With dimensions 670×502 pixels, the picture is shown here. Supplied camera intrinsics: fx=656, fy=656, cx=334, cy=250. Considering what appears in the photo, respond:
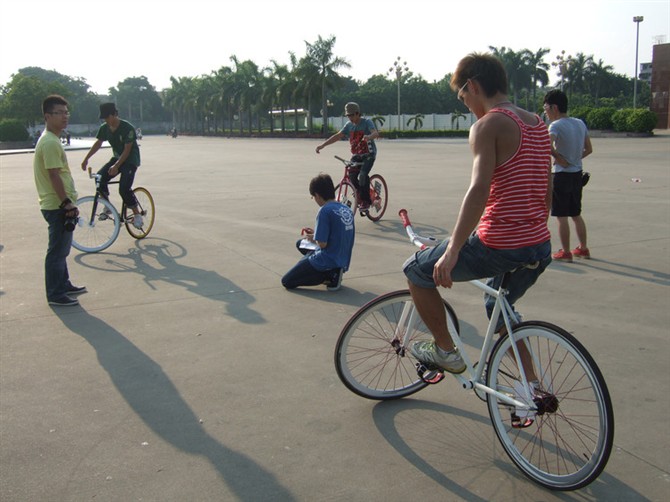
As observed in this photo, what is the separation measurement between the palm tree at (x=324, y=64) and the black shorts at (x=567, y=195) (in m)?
66.6

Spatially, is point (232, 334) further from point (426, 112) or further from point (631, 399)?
point (426, 112)

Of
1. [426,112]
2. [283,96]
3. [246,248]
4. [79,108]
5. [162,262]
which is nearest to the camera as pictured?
[162,262]

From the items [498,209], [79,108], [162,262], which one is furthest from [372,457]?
[79,108]

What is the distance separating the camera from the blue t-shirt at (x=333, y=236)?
655 cm

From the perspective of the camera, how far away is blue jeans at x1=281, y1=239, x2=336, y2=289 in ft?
21.9

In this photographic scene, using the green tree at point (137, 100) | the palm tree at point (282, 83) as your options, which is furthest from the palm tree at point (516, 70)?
the green tree at point (137, 100)

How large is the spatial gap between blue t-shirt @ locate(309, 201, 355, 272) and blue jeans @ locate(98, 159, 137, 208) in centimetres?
379

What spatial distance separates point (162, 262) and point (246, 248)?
118cm

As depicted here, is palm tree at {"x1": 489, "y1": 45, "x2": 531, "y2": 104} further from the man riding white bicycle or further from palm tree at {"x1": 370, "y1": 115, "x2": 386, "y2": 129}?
the man riding white bicycle

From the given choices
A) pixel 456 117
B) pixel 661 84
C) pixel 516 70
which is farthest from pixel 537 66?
pixel 661 84

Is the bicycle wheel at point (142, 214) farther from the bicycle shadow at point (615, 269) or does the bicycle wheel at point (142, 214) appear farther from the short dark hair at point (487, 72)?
the short dark hair at point (487, 72)

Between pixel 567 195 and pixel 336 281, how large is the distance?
299cm

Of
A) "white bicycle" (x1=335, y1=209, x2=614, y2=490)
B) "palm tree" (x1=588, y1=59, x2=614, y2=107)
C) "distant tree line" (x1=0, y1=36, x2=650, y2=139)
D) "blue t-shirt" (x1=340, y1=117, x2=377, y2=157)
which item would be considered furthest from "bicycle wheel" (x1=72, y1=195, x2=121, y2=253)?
"palm tree" (x1=588, y1=59, x2=614, y2=107)

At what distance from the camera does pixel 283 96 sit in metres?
79.0
